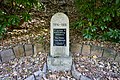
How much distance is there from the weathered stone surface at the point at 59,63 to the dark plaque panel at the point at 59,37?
6.9 inches

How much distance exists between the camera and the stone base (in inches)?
102

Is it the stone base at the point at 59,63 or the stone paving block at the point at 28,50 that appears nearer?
the stone base at the point at 59,63

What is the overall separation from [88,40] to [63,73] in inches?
26.8

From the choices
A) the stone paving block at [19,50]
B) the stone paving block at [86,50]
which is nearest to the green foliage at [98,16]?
the stone paving block at [86,50]

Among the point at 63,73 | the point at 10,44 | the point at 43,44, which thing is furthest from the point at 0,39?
the point at 63,73

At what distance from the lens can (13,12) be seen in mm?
3410

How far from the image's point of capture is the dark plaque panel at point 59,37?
2.55 metres

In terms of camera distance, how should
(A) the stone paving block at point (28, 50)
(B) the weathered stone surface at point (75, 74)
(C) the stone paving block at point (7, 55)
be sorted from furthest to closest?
(A) the stone paving block at point (28, 50) < (C) the stone paving block at point (7, 55) < (B) the weathered stone surface at point (75, 74)

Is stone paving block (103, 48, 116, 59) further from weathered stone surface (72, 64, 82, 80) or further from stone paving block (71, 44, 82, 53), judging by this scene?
weathered stone surface (72, 64, 82, 80)

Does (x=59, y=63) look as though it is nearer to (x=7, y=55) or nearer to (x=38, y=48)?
(x=38, y=48)

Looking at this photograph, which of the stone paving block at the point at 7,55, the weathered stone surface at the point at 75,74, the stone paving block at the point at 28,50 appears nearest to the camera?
the weathered stone surface at the point at 75,74

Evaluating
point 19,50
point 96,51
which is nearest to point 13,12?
point 19,50

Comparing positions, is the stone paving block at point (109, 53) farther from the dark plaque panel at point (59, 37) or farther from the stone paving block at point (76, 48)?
the dark plaque panel at point (59, 37)

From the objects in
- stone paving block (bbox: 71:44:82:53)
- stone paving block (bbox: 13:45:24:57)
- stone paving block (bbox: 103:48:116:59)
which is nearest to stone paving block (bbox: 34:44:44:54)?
stone paving block (bbox: 13:45:24:57)
